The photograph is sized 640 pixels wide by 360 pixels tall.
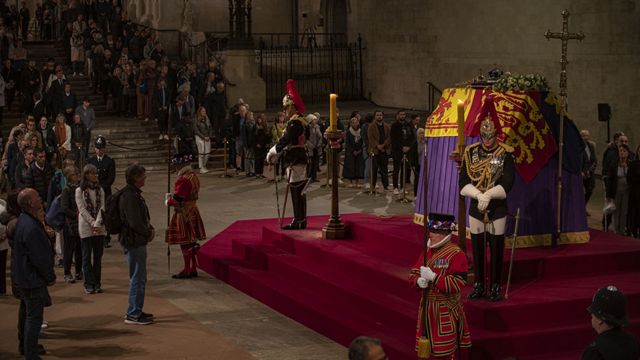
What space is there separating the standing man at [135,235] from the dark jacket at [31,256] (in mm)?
1676

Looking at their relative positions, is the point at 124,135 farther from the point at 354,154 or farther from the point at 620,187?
the point at 620,187

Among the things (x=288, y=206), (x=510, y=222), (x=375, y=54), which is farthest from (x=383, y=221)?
(x=375, y=54)

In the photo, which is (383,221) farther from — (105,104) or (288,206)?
(105,104)

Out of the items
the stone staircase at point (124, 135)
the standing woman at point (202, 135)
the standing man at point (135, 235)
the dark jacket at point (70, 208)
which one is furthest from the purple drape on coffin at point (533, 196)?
the stone staircase at point (124, 135)

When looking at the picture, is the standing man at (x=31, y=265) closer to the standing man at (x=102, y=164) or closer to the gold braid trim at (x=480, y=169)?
the gold braid trim at (x=480, y=169)

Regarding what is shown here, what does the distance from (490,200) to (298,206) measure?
4.65 meters

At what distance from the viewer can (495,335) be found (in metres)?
11.1

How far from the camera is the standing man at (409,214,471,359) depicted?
10.2m

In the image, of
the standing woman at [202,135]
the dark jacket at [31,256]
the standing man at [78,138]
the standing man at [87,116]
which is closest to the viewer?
the dark jacket at [31,256]

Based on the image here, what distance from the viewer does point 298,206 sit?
15.7 m

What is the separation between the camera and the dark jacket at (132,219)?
1285 cm

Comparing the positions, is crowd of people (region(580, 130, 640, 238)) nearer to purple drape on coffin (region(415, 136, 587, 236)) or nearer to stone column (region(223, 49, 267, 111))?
purple drape on coffin (region(415, 136, 587, 236))

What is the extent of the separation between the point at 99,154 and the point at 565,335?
835 centimetres

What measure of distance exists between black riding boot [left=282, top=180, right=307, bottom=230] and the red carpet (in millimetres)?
212
